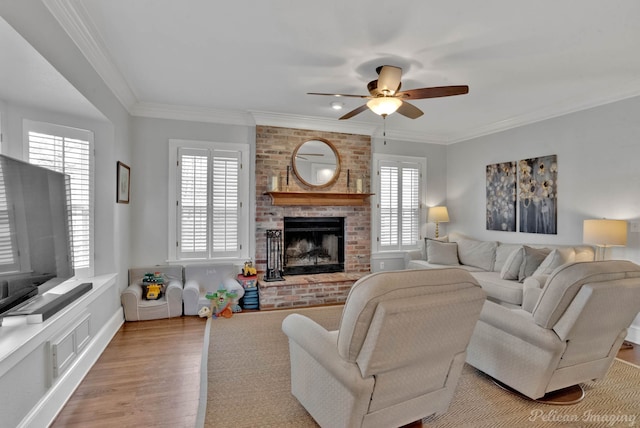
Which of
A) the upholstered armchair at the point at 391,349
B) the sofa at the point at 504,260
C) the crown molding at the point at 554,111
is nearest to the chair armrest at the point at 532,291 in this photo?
the sofa at the point at 504,260

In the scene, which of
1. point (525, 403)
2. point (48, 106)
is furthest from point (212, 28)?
point (525, 403)

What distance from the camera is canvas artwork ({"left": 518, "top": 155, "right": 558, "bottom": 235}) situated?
179 inches

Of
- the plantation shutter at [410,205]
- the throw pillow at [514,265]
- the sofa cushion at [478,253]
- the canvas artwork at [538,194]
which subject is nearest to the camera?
the throw pillow at [514,265]

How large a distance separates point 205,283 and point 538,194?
15.4ft

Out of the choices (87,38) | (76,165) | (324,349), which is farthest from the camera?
(76,165)

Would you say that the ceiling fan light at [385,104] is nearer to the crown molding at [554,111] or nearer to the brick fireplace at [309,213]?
the brick fireplace at [309,213]

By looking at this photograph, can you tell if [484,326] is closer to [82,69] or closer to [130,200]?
[82,69]

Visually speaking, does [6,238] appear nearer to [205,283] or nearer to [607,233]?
[205,283]

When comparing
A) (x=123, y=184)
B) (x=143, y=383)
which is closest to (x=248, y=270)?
(x=123, y=184)

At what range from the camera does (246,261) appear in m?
5.05

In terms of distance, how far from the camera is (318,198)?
5332 millimetres

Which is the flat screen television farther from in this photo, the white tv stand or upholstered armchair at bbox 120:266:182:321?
upholstered armchair at bbox 120:266:182:321

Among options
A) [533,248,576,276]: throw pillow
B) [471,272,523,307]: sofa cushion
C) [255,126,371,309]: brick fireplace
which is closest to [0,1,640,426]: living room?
[255,126,371,309]: brick fireplace

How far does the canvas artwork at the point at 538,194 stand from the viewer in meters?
4.55
